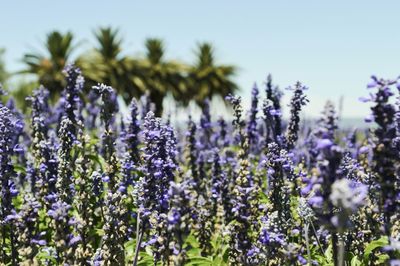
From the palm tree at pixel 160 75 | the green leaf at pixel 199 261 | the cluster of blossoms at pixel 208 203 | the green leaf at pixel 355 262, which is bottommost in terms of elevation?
the green leaf at pixel 355 262

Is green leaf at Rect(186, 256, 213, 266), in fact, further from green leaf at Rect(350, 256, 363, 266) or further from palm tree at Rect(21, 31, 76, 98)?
palm tree at Rect(21, 31, 76, 98)

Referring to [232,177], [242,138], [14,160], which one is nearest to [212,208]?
[232,177]

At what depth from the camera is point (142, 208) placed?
642 centimetres

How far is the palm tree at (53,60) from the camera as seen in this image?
53031 millimetres

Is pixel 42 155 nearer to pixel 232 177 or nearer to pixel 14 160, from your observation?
pixel 232 177

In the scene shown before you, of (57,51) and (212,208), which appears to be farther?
(57,51)

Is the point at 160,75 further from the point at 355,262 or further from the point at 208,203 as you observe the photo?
the point at 355,262

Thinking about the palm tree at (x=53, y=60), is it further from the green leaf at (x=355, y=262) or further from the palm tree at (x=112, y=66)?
the green leaf at (x=355, y=262)

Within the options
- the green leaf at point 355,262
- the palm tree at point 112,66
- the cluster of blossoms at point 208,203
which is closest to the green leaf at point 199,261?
→ the cluster of blossoms at point 208,203

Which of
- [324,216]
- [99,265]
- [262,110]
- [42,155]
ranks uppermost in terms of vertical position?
[262,110]

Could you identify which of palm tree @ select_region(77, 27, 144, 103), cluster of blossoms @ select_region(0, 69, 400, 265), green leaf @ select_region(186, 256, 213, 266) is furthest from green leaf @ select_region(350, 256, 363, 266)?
palm tree @ select_region(77, 27, 144, 103)

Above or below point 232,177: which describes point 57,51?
above

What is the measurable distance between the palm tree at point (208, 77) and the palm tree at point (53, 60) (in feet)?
40.9

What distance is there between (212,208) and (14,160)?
19.8 feet
